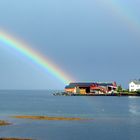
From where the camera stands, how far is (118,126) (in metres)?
60.8

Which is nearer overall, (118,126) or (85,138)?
(85,138)

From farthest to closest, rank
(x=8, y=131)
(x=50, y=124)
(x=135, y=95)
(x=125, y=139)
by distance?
(x=135, y=95) < (x=50, y=124) < (x=8, y=131) < (x=125, y=139)

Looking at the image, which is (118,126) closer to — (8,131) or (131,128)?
(131,128)

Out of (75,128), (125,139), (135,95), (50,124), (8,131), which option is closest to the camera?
(125,139)

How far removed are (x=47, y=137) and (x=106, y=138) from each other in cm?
655

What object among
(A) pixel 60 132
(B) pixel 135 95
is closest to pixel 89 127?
(A) pixel 60 132

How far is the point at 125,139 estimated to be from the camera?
48.2 metres

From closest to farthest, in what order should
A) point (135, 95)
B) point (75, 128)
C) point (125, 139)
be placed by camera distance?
point (125, 139) < point (75, 128) < point (135, 95)

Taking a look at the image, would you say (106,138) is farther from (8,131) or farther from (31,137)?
(8,131)

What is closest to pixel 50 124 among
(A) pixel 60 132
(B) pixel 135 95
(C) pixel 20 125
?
(C) pixel 20 125

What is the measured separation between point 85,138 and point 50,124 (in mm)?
15454

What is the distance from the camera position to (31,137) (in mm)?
48469

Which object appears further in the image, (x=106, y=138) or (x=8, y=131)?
(x=8, y=131)

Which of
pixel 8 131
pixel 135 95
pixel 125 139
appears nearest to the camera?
pixel 125 139
